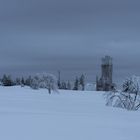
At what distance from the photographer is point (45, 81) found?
79000 mm

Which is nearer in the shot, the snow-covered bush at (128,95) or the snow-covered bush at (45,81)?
the snow-covered bush at (128,95)

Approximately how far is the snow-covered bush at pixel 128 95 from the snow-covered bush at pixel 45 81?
131 feet

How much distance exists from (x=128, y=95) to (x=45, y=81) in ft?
160

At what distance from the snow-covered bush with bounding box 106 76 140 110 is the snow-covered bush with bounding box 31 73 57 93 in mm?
39880

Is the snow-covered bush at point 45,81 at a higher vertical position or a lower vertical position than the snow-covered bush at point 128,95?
higher

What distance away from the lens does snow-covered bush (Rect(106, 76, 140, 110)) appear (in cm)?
3000

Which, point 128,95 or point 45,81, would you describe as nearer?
point 128,95

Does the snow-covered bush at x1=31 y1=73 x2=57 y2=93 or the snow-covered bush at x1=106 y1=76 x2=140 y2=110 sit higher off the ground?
the snow-covered bush at x1=31 y1=73 x2=57 y2=93

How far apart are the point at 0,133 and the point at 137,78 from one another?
79.3 feet

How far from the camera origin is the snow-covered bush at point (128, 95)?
30.0 m

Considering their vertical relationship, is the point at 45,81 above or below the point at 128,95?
above

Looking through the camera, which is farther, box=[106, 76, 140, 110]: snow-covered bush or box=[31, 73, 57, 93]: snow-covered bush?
box=[31, 73, 57, 93]: snow-covered bush

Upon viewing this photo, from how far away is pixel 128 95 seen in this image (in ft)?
101

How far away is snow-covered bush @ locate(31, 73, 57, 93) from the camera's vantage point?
247 feet
